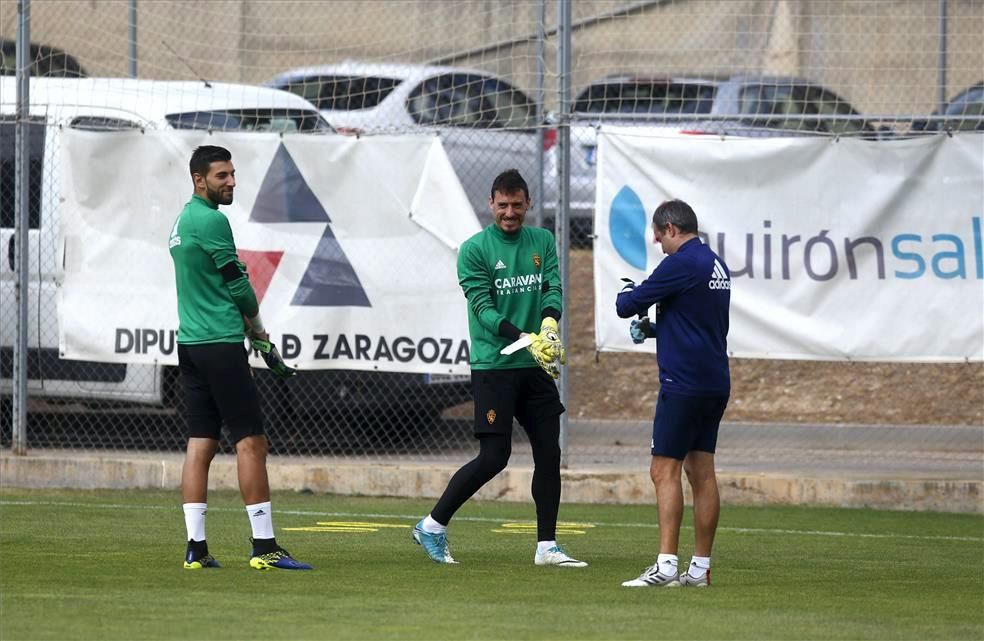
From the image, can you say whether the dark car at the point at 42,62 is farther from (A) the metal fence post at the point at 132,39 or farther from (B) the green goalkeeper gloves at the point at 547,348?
(B) the green goalkeeper gloves at the point at 547,348

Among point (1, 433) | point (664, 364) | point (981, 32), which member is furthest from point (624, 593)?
point (981, 32)

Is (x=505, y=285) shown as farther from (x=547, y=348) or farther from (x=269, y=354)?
(x=269, y=354)

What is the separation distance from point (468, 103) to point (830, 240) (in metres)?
3.62

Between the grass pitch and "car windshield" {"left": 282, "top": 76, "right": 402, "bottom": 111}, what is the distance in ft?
14.7

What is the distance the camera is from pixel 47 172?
13.3 metres

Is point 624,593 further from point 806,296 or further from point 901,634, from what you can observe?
point 806,296

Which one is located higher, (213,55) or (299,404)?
(213,55)

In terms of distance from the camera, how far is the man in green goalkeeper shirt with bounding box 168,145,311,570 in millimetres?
8273

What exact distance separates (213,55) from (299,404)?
4.68 meters

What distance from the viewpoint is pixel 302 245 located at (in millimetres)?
12711

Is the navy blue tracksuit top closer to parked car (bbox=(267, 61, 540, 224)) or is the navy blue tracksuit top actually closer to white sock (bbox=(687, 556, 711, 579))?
white sock (bbox=(687, 556, 711, 579))

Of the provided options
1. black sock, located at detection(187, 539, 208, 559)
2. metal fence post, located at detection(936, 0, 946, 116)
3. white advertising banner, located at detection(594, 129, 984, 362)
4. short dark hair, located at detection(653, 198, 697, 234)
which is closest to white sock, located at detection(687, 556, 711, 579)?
short dark hair, located at detection(653, 198, 697, 234)

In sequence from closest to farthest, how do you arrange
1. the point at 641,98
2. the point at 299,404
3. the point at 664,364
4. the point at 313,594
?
1. the point at 313,594
2. the point at 664,364
3. the point at 299,404
4. the point at 641,98

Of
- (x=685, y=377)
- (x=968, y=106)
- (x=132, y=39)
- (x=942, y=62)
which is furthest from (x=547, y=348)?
(x=132, y=39)
